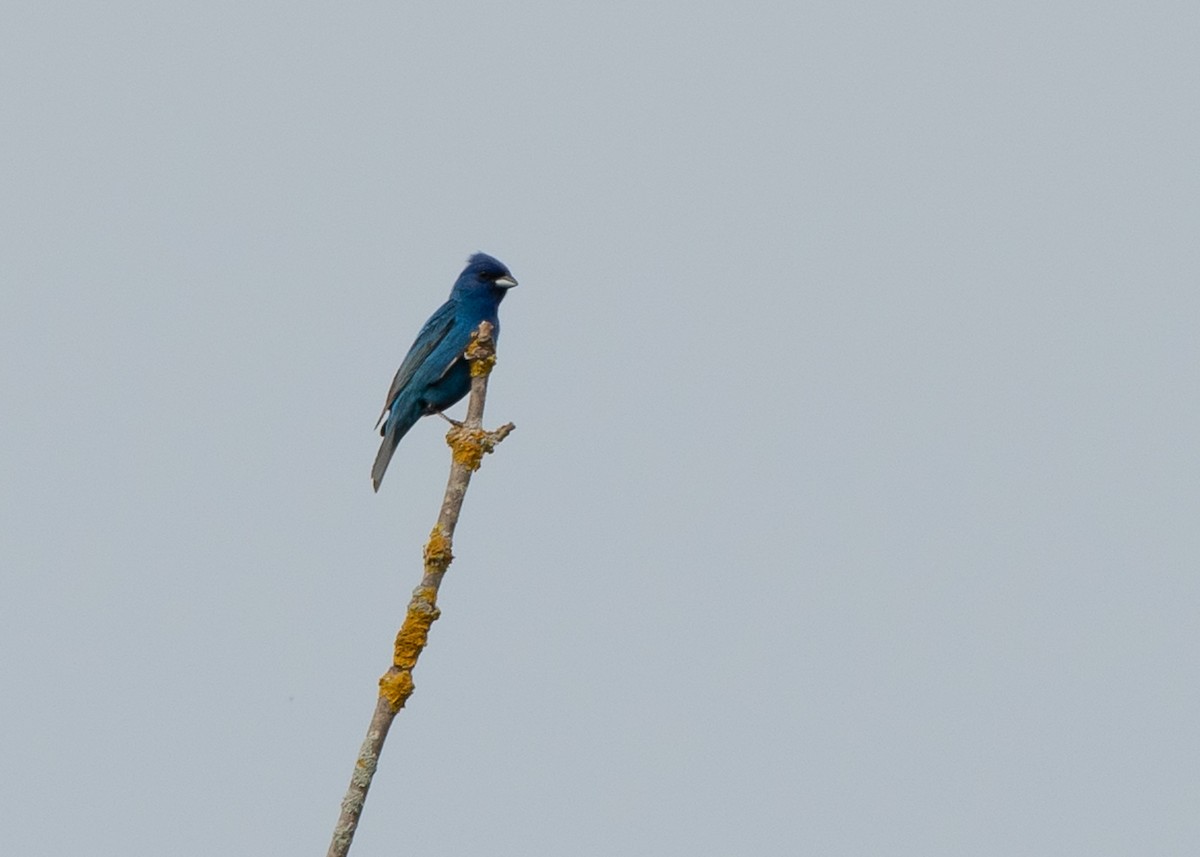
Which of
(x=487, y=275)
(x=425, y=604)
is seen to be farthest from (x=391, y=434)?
(x=425, y=604)

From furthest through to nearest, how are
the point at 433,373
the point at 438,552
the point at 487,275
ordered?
1. the point at 487,275
2. the point at 433,373
3. the point at 438,552

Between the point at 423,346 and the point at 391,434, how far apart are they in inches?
26.4

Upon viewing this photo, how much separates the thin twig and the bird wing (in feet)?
15.7

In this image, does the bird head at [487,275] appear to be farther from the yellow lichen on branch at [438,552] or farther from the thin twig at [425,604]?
the yellow lichen on branch at [438,552]

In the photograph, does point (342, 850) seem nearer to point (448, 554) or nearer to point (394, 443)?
point (448, 554)

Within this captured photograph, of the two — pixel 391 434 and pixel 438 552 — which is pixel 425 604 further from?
pixel 391 434

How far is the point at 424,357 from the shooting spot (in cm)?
1104

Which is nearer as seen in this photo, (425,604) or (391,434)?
(425,604)

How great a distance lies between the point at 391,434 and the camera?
10898 millimetres

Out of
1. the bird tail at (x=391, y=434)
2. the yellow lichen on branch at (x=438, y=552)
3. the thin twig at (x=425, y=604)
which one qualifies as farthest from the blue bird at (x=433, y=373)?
the yellow lichen on branch at (x=438, y=552)

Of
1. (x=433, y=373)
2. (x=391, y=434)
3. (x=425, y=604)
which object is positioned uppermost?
(x=433, y=373)

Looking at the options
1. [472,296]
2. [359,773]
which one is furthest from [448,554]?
[472,296]

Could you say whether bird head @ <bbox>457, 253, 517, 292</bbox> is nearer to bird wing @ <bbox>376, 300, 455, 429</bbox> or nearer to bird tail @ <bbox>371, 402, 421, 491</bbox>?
bird wing @ <bbox>376, 300, 455, 429</bbox>

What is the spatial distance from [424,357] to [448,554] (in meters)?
5.75
